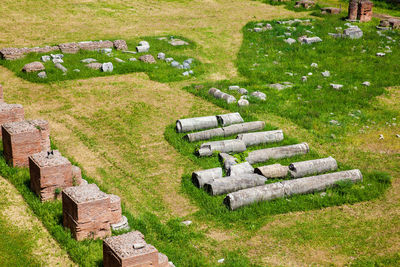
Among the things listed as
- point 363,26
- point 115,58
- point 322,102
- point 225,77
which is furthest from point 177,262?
point 363,26

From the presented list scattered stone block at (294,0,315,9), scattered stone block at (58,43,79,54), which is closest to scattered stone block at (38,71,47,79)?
scattered stone block at (58,43,79,54)

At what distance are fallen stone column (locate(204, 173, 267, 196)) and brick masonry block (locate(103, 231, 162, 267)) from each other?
357 cm

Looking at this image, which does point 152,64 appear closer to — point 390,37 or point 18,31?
point 18,31

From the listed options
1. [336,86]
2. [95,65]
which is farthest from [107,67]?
[336,86]

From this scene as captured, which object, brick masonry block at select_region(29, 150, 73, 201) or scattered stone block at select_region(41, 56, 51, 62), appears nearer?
brick masonry block at select_region(29, 150, 73, 201)

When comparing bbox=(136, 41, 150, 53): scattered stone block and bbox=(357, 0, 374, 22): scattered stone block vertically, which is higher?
bbox=(357, 0, 374, 22): scattered stone block

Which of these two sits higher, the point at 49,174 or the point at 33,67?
the point at 33,67

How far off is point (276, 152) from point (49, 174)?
6.52 meters

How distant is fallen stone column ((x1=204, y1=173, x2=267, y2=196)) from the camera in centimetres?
1346

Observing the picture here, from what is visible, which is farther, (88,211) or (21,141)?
(21,141)

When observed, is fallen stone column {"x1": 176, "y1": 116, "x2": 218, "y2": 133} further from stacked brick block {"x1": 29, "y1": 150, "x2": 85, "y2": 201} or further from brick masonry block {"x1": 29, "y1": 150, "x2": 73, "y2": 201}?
brick masonry block {"x1": 29, "y1": 150, "x2": 73, "y2": 201}

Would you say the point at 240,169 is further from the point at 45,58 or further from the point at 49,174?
the point at 45,58

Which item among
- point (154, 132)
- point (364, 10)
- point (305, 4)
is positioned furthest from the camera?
point (305, 4)

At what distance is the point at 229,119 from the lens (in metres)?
17.7
